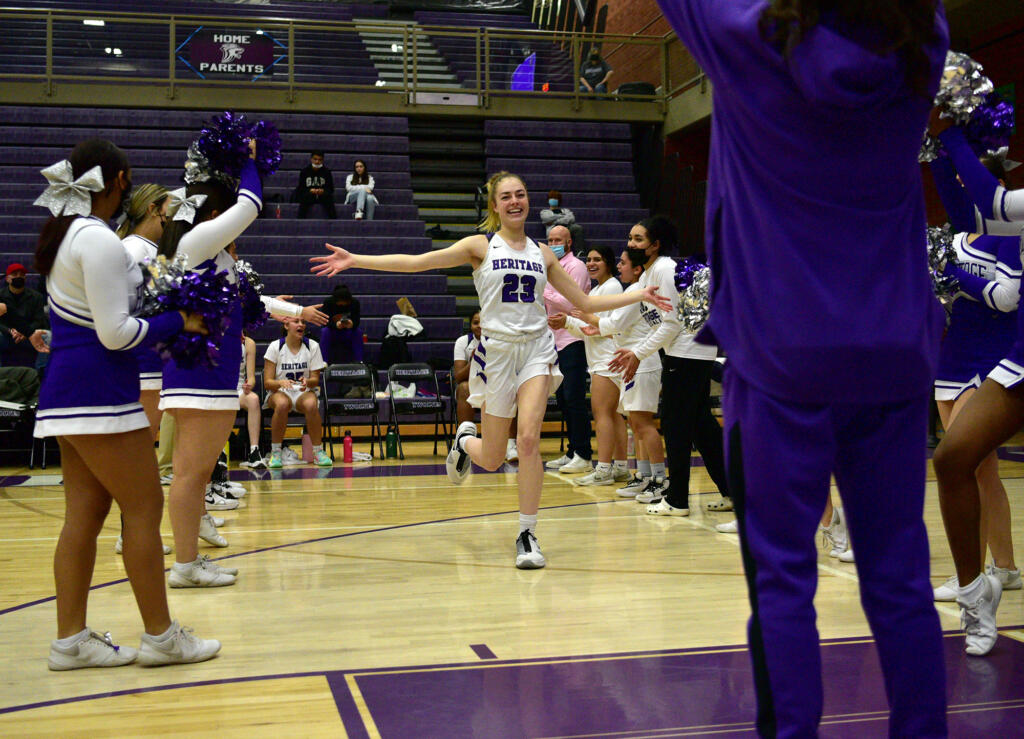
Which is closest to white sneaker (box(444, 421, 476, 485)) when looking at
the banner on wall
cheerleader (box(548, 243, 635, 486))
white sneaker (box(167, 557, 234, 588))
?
white sneaker (box(167, 557, 234, 588))

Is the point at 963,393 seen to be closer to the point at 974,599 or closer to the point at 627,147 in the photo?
the point at 974,599

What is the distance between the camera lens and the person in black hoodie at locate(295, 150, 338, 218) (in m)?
13.7

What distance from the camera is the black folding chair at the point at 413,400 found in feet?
33.3

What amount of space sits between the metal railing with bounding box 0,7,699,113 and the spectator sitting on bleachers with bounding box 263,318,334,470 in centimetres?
613

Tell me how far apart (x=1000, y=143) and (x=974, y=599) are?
4.88ft

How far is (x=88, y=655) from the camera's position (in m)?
3.36

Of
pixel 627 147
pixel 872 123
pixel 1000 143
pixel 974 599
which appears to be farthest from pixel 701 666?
pixel 627 147

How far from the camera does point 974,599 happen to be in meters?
3.39

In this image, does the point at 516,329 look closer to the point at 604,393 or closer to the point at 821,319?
the point at 604,393

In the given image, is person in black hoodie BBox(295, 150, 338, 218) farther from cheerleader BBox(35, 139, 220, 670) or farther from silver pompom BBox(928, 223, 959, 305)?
silver pompom BBox(928, 223, 959, 305)

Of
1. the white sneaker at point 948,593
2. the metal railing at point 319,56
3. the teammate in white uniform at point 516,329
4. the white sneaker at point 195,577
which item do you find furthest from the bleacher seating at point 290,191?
the white sneaker at point 948,593

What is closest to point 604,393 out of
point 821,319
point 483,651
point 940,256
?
point 940,256

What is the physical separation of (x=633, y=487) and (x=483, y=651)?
4.13 m

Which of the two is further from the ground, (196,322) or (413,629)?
(196,322)
